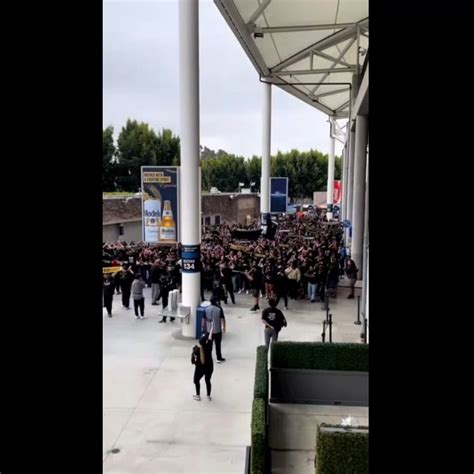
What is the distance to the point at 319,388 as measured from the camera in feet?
30.2

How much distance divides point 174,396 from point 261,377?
2.23 m

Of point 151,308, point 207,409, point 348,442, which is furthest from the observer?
point 151,308

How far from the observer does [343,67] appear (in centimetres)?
2994

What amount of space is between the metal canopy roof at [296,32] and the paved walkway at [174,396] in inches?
508

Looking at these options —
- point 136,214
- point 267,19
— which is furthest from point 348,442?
point 136,214

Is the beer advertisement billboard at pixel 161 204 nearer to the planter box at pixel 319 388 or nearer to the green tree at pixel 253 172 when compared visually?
the planter box at pixel 319 388

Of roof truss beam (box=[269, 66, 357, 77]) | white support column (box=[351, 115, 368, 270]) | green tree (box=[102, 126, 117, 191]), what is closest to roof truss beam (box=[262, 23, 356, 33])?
white support column (box=[351, 115, 368, 270])

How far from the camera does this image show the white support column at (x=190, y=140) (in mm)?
11852

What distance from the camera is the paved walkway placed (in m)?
7.15
